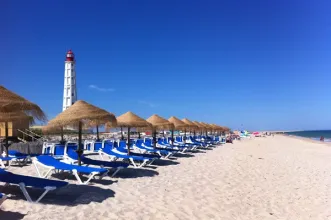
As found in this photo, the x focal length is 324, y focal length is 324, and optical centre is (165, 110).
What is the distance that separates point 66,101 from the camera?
3275 centimetres

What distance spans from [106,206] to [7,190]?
6.22 ft

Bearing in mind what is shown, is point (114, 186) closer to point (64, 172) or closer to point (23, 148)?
point (64, 172)

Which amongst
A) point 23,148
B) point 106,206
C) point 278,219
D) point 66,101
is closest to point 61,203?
point 106,206

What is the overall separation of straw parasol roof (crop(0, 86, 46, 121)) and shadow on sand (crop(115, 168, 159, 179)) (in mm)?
2421

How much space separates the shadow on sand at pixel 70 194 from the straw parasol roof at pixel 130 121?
5.01 metres

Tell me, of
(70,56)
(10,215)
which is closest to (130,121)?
(10,215)

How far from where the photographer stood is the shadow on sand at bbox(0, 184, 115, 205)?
16.6 ft

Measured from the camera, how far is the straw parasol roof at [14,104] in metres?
6.20

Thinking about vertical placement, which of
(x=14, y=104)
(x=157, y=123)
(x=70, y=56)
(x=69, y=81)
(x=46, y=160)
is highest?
(x=70, y=56)

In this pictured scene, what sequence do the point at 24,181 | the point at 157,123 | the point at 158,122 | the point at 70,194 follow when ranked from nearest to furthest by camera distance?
1. the point at 24,181
2. the point at 70,194
3. the point at 157,123
4. the point at 158,122

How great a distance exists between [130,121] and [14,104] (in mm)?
5235

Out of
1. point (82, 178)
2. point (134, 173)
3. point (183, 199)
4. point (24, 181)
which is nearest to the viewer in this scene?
point (24, 181)

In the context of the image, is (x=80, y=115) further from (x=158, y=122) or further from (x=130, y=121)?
(x=158, y=122)

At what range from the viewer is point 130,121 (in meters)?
11.3
